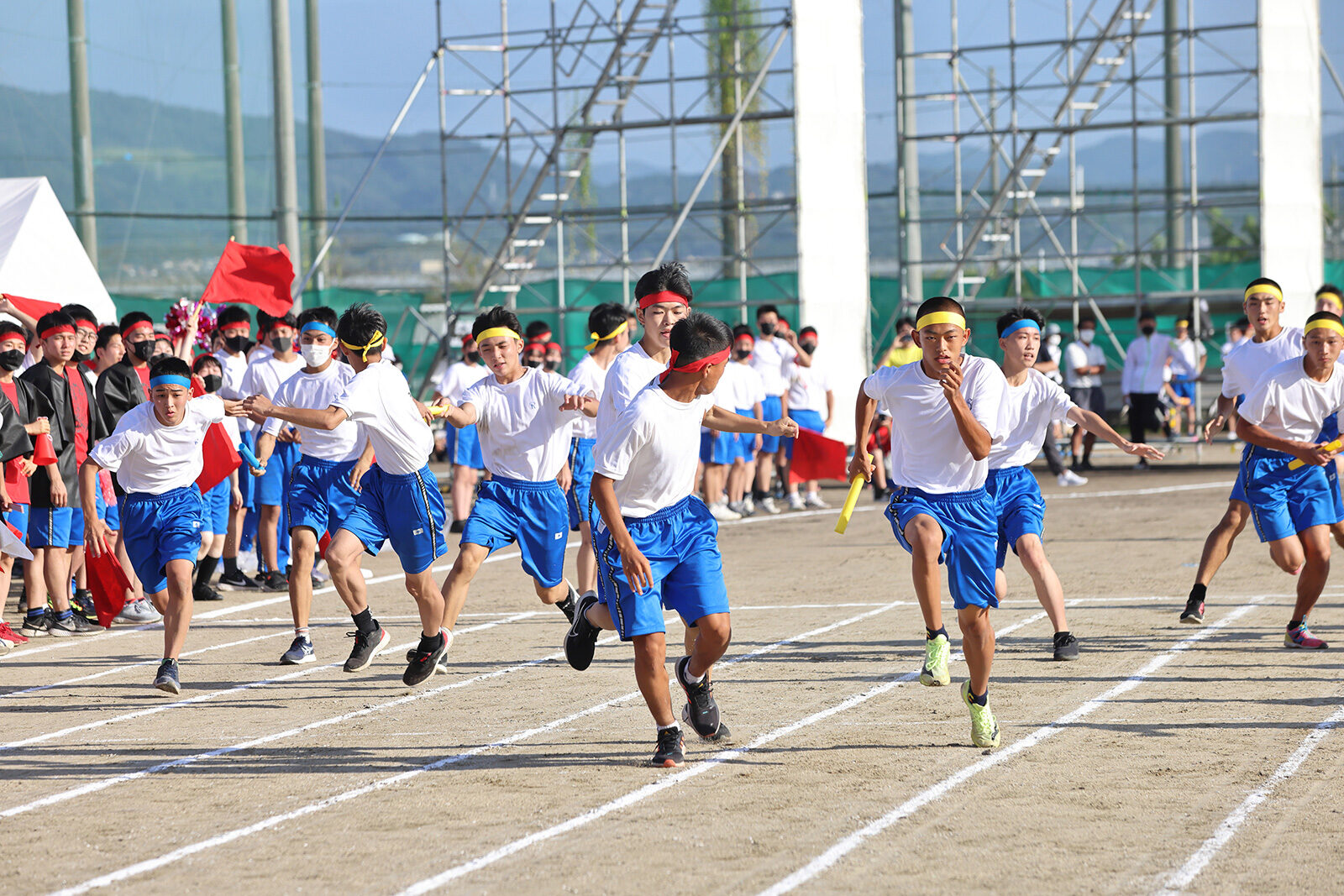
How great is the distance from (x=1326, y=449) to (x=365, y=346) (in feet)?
16.3

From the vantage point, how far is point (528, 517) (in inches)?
327

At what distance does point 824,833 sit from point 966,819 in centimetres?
49

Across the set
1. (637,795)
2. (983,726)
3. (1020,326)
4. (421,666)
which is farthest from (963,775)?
(1020,326)

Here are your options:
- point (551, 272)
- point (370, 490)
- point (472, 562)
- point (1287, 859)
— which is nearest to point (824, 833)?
point (1287, 859)

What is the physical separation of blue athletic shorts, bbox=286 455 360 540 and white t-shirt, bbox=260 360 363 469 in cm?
25

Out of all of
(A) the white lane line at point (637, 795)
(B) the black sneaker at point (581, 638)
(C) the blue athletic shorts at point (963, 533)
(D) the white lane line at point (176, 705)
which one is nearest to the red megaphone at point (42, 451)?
(D) the white lane line at point (176, 705)

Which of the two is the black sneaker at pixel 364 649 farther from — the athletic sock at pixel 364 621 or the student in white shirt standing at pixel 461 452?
the student in white shirt standing at pixel 461 452

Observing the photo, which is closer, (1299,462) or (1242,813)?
(1242,813)

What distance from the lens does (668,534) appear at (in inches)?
242

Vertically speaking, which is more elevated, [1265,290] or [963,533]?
[1265,290]

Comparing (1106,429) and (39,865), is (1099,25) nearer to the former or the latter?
(1106,429)

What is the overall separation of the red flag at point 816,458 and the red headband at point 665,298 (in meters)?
3.13

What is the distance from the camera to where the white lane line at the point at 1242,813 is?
4643 mm

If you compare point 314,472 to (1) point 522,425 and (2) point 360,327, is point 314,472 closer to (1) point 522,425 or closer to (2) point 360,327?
(2) point 360,327
